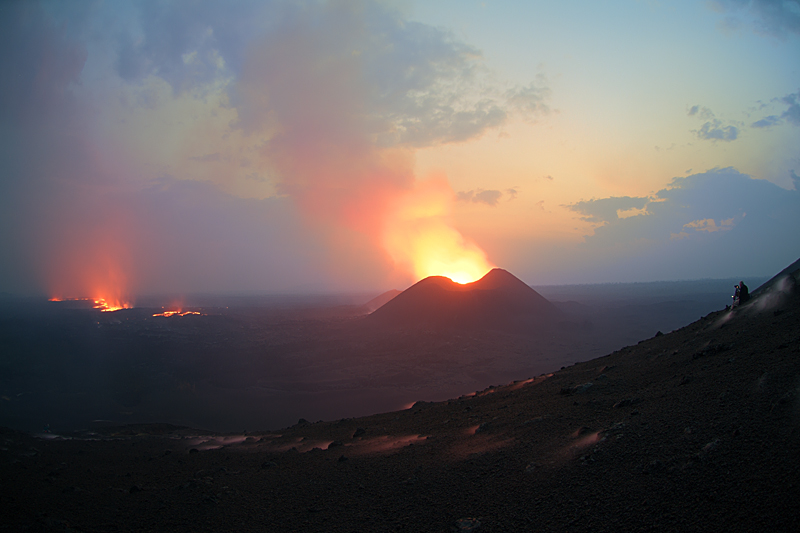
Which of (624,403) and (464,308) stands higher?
(624,403)

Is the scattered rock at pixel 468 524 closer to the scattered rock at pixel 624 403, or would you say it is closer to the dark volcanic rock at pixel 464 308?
the scattered rock at pixel 624 403

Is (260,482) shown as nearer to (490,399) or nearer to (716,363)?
(490,399)

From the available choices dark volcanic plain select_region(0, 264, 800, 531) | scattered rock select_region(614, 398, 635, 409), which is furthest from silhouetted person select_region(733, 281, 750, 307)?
scattered rock select_region(614, 398, 635, 409)

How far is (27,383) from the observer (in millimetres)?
35812

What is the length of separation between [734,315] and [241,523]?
16.2 meters

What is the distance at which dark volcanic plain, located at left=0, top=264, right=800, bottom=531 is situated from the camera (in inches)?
201

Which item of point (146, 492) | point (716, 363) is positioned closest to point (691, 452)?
point (716, 363)

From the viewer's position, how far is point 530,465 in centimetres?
692

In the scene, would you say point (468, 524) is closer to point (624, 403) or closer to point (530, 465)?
point (530, 465)

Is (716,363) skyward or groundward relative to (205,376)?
skyward

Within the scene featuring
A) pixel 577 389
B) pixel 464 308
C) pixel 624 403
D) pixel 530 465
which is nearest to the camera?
pixel 530 465

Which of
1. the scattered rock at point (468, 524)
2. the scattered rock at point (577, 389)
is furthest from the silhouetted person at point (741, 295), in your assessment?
the scattered rock at point (468, 524)

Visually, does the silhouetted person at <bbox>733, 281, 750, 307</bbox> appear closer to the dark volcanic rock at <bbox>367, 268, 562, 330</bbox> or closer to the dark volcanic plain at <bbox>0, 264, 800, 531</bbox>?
the dark volcanic plain at <bbox>0, 264, 800, 531</bbox>

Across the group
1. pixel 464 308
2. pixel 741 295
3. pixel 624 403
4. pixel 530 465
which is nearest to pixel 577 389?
pixel 624 403
